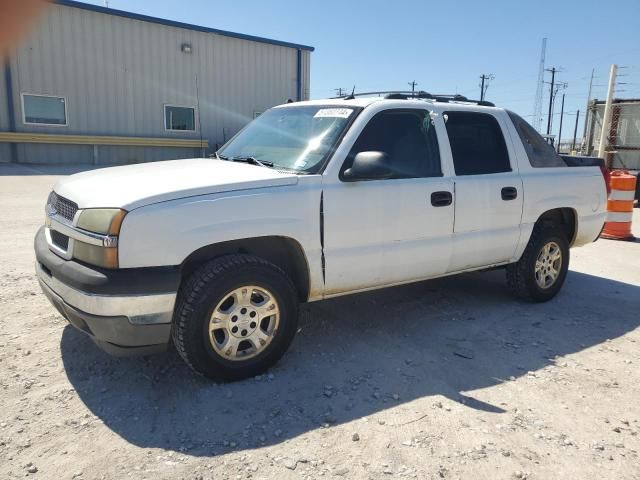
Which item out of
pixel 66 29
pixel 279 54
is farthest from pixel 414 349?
pixel 279 54

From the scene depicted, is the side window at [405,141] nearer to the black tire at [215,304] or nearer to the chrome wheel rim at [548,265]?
the black tire at [215,304]

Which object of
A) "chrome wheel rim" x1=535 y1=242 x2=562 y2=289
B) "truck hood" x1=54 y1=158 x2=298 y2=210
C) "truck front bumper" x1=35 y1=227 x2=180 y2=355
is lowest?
"chrome wheel rim" x1=535 y1=242 x2=562 y2=289

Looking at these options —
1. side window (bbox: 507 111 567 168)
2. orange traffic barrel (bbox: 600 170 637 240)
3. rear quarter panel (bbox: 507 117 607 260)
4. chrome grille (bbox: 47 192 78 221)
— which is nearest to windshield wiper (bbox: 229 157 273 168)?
chrome grille (bbox: 47 192 78 221)

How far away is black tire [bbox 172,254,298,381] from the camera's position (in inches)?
122

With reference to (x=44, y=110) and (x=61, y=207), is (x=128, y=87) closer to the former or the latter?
(x=44, y=110)

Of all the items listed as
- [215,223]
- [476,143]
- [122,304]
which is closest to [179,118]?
[476,143]

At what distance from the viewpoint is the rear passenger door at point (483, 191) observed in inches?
170

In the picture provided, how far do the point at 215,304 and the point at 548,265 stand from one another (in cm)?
357

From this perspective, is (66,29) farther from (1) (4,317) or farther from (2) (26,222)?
(1) (4,317)

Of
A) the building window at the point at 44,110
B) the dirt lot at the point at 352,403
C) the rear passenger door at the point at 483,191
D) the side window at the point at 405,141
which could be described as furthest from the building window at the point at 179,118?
the side window at the point at 405,141

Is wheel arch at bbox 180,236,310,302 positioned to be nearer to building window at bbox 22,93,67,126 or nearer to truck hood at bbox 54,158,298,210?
truck hood at bbox 54,158,298,210

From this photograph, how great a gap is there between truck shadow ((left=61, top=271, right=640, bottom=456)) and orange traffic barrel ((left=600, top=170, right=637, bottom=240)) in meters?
3.68

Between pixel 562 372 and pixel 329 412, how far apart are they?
1780 millimetres

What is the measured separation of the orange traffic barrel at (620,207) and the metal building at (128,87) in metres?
12.0
